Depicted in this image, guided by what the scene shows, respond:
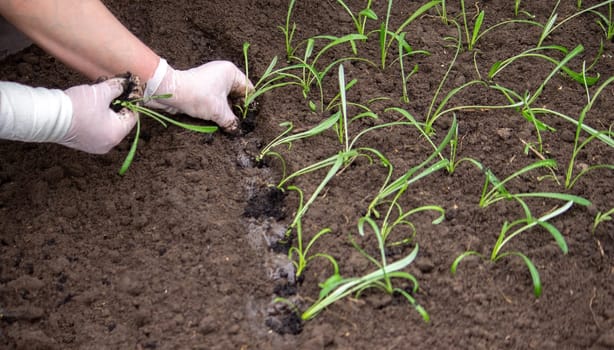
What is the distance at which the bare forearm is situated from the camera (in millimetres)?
1961

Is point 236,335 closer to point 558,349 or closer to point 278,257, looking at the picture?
point 278,257

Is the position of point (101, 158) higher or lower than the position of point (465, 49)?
lower

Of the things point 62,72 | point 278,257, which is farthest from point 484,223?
point 62,72

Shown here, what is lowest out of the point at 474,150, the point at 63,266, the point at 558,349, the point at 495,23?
the point at 63,266

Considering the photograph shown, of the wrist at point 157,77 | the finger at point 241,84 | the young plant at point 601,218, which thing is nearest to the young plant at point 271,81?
the finger at point 241,84

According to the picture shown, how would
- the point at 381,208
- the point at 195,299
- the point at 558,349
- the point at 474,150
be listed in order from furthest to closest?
the point at 474,150
the point at 381,208
the point at 195,299
the point at 558,349

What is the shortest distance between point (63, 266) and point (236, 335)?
59 centimetres

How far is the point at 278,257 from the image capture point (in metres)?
1.96

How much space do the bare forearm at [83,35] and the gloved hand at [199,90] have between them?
0.17 feet

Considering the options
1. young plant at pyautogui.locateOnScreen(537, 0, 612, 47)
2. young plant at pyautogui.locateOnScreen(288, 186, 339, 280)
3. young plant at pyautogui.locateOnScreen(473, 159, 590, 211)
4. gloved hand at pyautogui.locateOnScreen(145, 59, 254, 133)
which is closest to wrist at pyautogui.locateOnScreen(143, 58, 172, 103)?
gloved hand at pyautogui.locateOnScreen(145, 59, 254, 133)

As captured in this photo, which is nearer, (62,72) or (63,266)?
(63,266)

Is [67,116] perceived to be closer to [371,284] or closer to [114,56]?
[114,56]

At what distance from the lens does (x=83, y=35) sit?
2.04 metres

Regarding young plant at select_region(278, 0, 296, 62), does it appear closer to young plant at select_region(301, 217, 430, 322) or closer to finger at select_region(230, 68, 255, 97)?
finger at select_region(230, 68, 255, 97)
